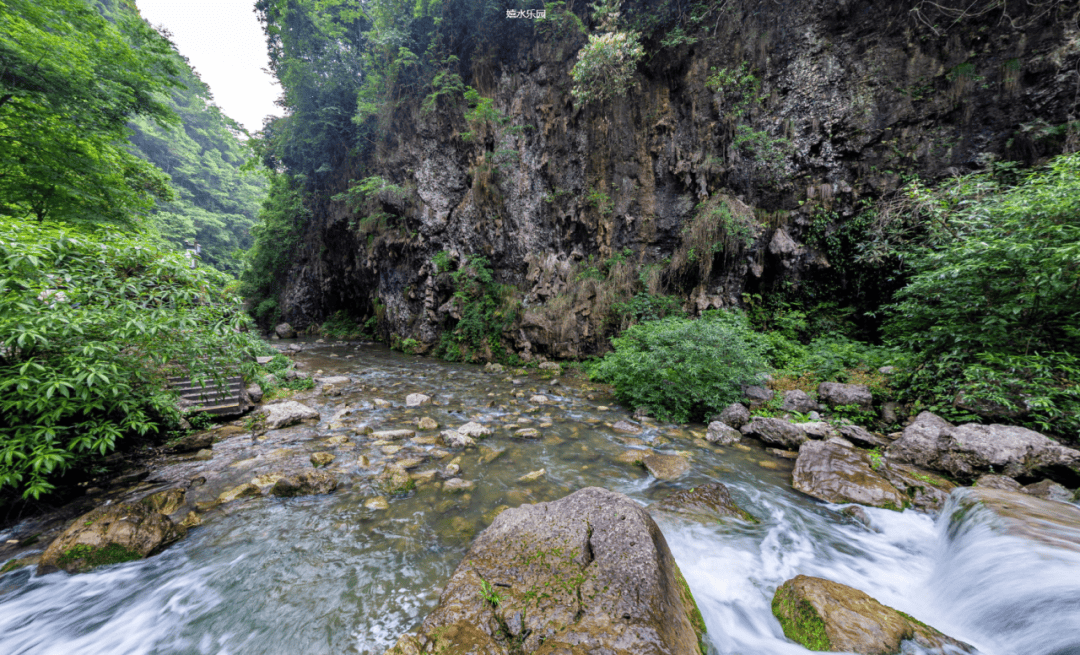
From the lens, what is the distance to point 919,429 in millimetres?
3998

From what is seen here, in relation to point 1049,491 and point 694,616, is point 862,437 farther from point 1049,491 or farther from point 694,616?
point 694,616

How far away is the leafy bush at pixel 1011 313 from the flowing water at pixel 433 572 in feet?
7.86

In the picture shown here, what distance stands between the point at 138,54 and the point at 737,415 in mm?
14774

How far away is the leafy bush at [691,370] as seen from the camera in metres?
5.88

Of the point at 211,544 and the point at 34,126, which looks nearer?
the point at 211,544

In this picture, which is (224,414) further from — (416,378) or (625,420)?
(625,420)

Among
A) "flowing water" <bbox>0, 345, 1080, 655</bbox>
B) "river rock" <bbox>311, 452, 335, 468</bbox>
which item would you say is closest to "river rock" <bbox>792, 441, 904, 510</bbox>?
"flowing water" <bbox>0, 345, 1080, 655</bbox>

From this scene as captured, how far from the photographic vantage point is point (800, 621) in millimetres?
2104

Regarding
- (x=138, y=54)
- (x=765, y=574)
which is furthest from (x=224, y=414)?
(x=138, y=54)

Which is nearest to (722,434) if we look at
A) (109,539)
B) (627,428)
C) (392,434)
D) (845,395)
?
(627,428)

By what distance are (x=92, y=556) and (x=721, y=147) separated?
1299 centimetres

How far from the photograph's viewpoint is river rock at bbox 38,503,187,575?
2.45 metres

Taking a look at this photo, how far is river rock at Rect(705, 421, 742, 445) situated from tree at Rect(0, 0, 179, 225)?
11422 millimetres

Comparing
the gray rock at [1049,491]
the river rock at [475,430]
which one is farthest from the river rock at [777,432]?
the river rock at [475,430]
